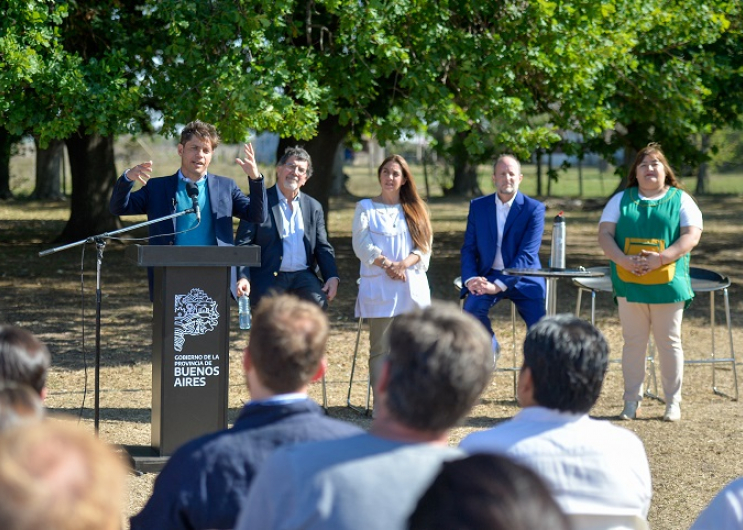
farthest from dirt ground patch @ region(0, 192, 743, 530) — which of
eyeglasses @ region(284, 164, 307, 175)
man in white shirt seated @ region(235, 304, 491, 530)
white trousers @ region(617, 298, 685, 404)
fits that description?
man in white shirt seated @ region(235, 304, 491, 530)

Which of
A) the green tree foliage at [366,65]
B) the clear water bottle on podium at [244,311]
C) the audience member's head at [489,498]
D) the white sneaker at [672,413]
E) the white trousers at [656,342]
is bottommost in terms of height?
the white sneaker at [672,413]

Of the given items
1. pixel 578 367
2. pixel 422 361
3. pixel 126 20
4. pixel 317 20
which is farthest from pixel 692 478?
pixel 126 20

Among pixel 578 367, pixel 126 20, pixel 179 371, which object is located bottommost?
pixel 179 371

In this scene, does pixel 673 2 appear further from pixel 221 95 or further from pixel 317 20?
pixel 221 95

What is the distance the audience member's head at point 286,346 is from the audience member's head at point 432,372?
0.44 metres

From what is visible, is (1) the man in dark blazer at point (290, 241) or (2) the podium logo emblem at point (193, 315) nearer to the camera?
(2) the podium logo emblem at point (193, 315)

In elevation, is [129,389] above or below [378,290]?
below

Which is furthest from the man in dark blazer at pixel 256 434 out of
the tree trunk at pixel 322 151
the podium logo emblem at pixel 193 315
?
the tree trunk at pixel 322 151

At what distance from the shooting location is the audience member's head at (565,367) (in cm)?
290

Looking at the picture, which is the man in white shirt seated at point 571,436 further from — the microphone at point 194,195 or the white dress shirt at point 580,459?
the microphone at point 194,195

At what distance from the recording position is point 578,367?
9.60 ft

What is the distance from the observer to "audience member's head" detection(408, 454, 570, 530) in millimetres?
1549

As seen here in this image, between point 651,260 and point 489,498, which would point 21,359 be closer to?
point 489,498

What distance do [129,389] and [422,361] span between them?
6.50 metres
